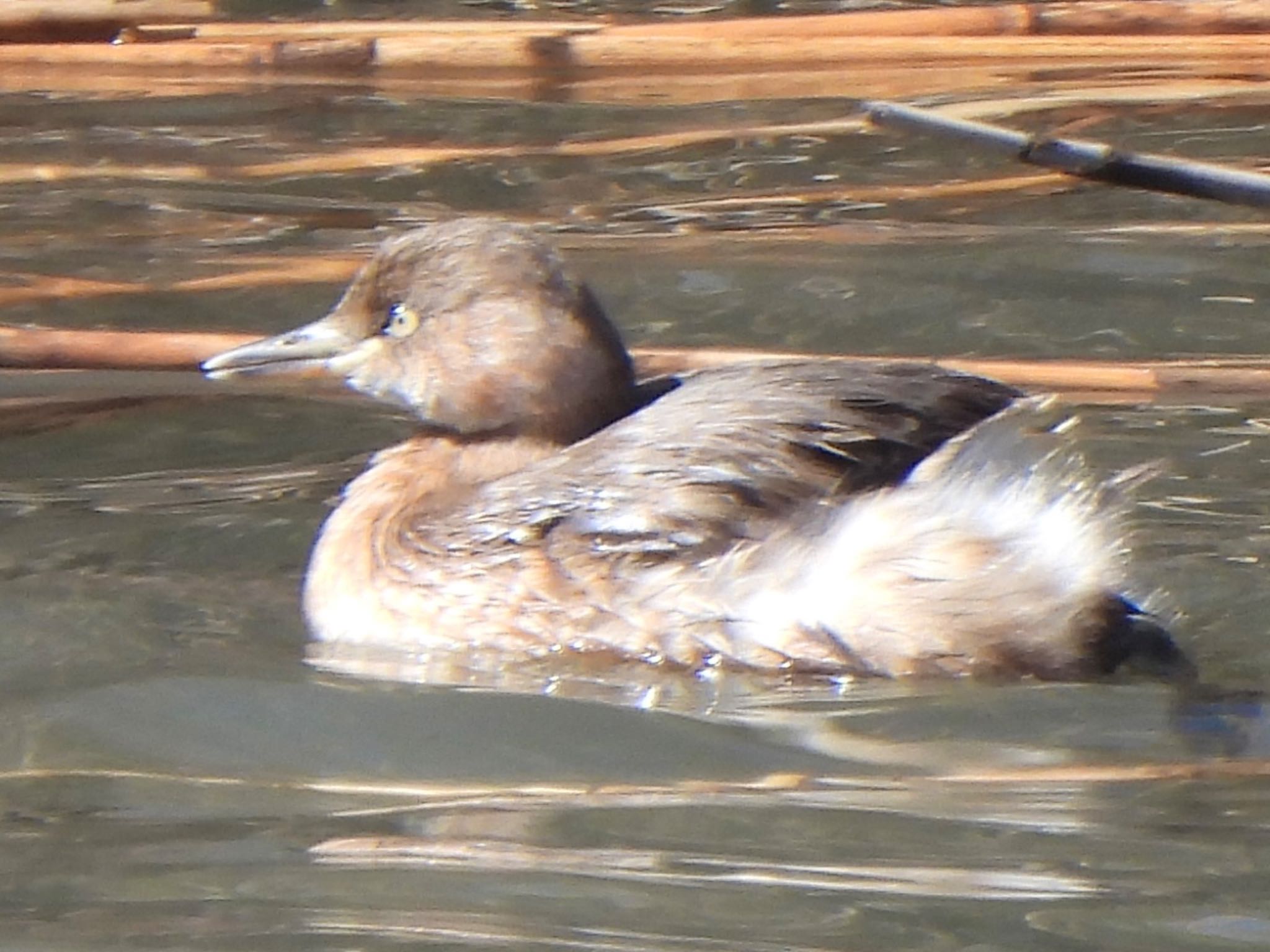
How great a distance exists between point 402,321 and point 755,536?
3.02 ft

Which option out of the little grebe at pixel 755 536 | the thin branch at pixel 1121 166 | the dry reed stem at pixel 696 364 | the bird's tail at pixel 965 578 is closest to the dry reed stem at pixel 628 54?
the thin branch at pixel 1121 166

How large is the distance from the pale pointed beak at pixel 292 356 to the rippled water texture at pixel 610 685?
0.37 meters

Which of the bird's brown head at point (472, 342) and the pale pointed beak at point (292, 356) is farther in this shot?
the pale pointed beak at point (292, 356)

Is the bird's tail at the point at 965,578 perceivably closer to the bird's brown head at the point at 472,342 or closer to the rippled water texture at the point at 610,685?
the rippled water texture at the point at 610,685

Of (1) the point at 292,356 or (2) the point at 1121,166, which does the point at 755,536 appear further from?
(2) the point at 1121,166

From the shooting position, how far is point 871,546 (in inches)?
165

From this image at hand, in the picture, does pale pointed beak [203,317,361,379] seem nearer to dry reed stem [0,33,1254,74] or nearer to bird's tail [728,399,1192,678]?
bird's tail [728,399,1192,678]

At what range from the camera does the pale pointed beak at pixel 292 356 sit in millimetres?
4871

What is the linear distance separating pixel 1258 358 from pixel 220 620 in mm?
2514

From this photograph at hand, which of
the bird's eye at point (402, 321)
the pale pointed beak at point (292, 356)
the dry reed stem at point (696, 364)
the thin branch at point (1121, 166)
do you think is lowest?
the dry reed stem at point (696, 364)

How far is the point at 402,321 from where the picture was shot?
4.81 m

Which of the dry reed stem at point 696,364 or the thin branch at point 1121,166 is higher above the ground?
the thin branch at point 1121,166

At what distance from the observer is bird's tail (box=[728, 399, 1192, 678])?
4.16m

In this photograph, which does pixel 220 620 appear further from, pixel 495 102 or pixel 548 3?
pixel 548 3
